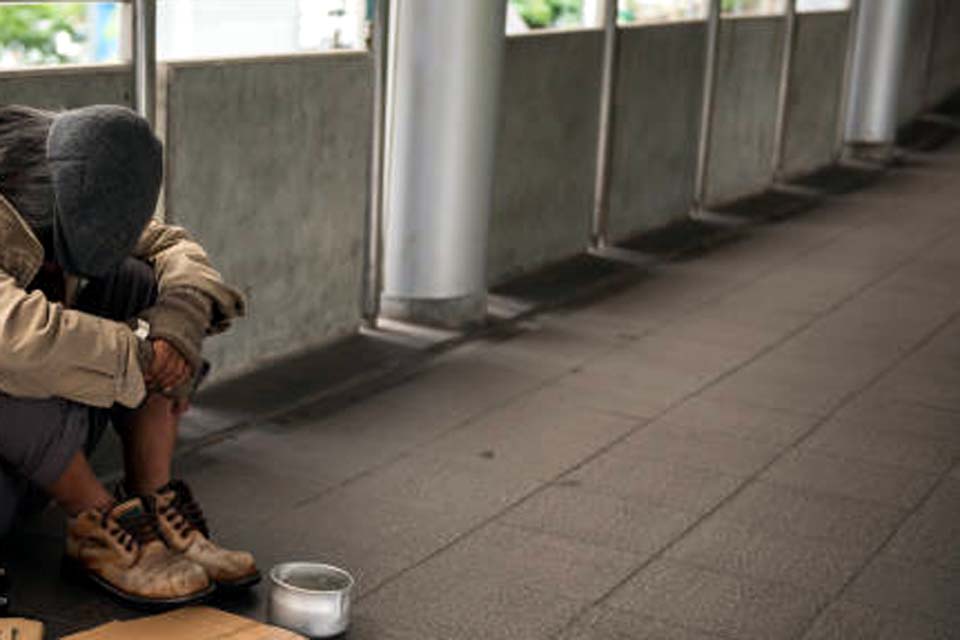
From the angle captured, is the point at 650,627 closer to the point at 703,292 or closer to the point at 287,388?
the point at 287,388

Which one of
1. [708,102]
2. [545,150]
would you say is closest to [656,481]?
[545,150]

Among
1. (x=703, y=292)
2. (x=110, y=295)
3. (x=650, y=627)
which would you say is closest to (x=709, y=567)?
(x=650, y=627)

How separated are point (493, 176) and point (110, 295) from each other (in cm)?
272

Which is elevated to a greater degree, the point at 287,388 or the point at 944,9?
the point at 944,9

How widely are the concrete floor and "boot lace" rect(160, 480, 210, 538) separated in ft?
0.68

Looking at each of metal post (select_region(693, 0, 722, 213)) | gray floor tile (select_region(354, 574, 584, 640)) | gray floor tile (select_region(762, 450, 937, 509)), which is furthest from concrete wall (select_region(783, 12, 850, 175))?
gray floor tile (select_region(354, 574, 584, 640))

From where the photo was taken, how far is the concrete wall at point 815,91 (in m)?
9.68

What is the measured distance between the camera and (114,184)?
10.8 feet

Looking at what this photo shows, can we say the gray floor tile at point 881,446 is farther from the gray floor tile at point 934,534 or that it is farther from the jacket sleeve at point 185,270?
the jacket sleeve at point 185,270

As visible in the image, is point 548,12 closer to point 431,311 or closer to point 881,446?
point 431,311

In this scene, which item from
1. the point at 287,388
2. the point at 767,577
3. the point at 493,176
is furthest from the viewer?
the point at 493,176

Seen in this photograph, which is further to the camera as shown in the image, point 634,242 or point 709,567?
point 634,242

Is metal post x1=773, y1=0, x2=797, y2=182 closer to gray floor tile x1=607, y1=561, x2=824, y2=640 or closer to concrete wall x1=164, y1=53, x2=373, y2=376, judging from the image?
concrete wall x1=164, y1=53, x2=373, y2=376

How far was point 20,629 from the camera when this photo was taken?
10.5 ft
